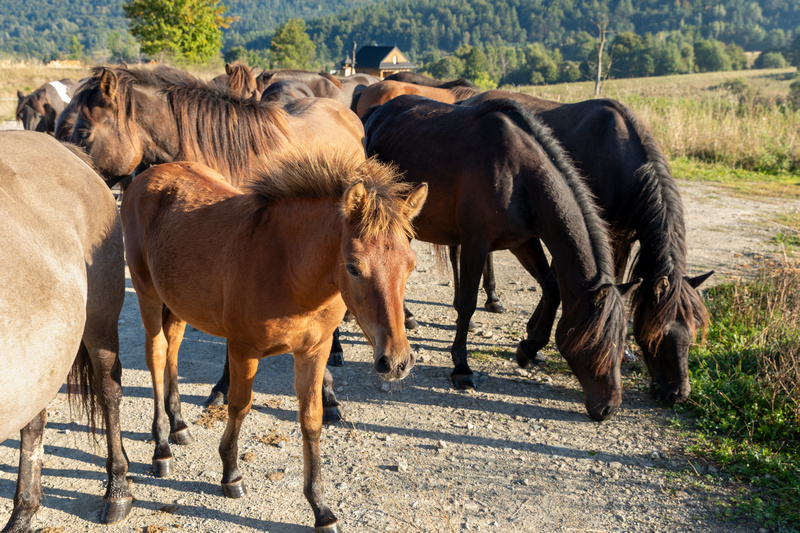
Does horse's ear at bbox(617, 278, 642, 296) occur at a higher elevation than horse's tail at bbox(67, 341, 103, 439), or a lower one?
higher

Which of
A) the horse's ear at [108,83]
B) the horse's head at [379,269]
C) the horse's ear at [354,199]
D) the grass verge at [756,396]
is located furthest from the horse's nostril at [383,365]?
the horse's ear at [108,83]

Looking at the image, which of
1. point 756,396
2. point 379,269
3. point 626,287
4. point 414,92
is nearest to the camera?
point 379,269

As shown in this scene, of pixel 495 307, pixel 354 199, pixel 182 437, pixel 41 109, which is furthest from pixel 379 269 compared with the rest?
pixel 41 109

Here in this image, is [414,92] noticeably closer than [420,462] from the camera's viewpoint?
No

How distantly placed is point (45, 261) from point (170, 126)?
256 centimetres

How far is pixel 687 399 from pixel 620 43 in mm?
73368

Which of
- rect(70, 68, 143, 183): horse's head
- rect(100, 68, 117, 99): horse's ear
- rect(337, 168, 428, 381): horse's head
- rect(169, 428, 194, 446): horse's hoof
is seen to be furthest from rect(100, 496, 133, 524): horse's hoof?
rect(100, 68, 117, 99): horse's ear

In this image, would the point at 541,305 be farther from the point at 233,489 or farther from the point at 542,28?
the point at 542,28

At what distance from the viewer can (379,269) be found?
211cm

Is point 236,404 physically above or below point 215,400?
above

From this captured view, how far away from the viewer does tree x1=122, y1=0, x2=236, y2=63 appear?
3039 cm

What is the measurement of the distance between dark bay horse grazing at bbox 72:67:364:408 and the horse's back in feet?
4.67

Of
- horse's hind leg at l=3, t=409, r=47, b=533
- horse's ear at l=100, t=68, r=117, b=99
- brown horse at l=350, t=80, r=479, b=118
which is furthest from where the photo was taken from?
brown horse at l=350, t=80, r=479, b=118

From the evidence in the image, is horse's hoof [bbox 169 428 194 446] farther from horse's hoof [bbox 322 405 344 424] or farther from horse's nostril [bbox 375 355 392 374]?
horse's nostril [bbox 375 355 392 374]
